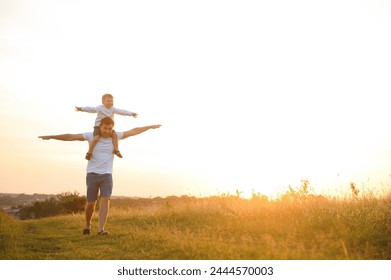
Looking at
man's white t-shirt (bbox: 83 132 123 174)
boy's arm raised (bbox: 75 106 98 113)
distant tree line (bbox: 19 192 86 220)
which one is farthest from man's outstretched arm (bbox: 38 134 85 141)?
distant tree line (bbox: 19 192 86 220)

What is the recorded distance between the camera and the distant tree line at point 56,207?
23422mm

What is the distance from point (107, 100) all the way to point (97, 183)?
179 cm

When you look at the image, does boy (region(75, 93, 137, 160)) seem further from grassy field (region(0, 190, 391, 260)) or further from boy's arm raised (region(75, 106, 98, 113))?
grassy field (region(0, 190, 391, 260))

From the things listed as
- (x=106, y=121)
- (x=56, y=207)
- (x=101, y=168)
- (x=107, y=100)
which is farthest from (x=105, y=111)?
(x=56, y=207)

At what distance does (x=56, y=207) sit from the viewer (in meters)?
25.2

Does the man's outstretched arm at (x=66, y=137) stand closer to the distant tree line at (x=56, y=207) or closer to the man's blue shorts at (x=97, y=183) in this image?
the man's blue shorts at (x=97, y=183)

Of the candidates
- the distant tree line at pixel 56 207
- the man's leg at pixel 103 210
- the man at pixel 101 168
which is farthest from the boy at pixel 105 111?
the distant tree line at pixel 56 207

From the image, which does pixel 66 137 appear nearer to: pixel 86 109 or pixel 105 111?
pixel 86 109

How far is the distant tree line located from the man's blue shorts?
14873 mm

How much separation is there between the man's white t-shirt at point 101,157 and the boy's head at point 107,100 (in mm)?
727

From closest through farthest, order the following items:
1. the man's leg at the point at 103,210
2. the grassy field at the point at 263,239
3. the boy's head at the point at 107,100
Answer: the grassy field at the point at 263,239
the man's leg at the point at 103,210
the boy's head at the point at 107,100

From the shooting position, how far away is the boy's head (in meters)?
8.58
